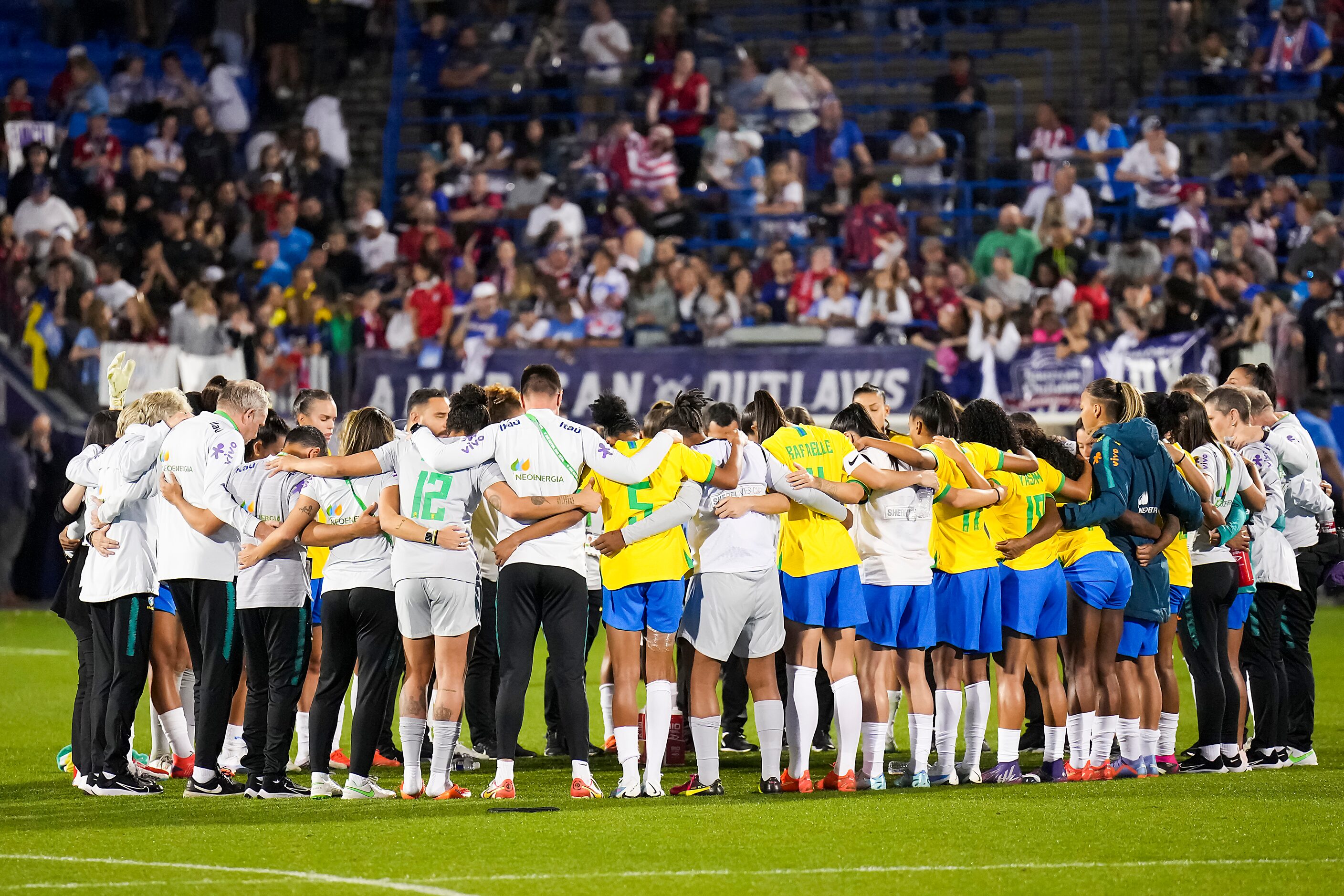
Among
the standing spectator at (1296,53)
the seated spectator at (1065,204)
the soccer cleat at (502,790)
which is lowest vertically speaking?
the soccer cleat at (502,790)

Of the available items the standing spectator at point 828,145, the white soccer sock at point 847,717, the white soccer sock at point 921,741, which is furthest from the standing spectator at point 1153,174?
the white soccer sock at point 847,717

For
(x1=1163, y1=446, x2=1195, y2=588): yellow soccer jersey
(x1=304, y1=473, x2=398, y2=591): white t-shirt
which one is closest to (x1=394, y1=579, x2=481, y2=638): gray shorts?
(x1=304, y1=473, x2=398, y2=591): white t-shirt

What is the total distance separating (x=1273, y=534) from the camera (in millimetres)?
9984

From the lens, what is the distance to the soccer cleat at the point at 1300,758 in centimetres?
979

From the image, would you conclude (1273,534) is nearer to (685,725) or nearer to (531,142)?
(685,725)

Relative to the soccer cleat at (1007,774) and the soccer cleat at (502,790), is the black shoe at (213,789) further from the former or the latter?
the soccer cleat at (1007,774)

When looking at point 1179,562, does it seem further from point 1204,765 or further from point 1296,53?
point 1296,53

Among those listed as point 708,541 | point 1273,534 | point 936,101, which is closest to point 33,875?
point 708,541

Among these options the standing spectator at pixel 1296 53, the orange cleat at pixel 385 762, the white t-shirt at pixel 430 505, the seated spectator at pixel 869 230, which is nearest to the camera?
the white t-shirt at pixel 430 505

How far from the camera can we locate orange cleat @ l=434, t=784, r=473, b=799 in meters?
8.72

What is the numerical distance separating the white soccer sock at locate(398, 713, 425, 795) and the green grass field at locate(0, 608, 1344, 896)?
15 centimetres

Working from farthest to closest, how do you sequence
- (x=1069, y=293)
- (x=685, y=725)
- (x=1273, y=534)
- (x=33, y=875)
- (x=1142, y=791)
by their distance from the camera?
1. (x=1069, y=293)
2. (x=685, y=725)
3. (x=1273, y=534)
4. (x=1142, y=791)
5. (x=33, y=875)

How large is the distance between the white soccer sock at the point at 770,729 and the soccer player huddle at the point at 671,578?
0.05 ft

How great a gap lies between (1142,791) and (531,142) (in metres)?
15.7
